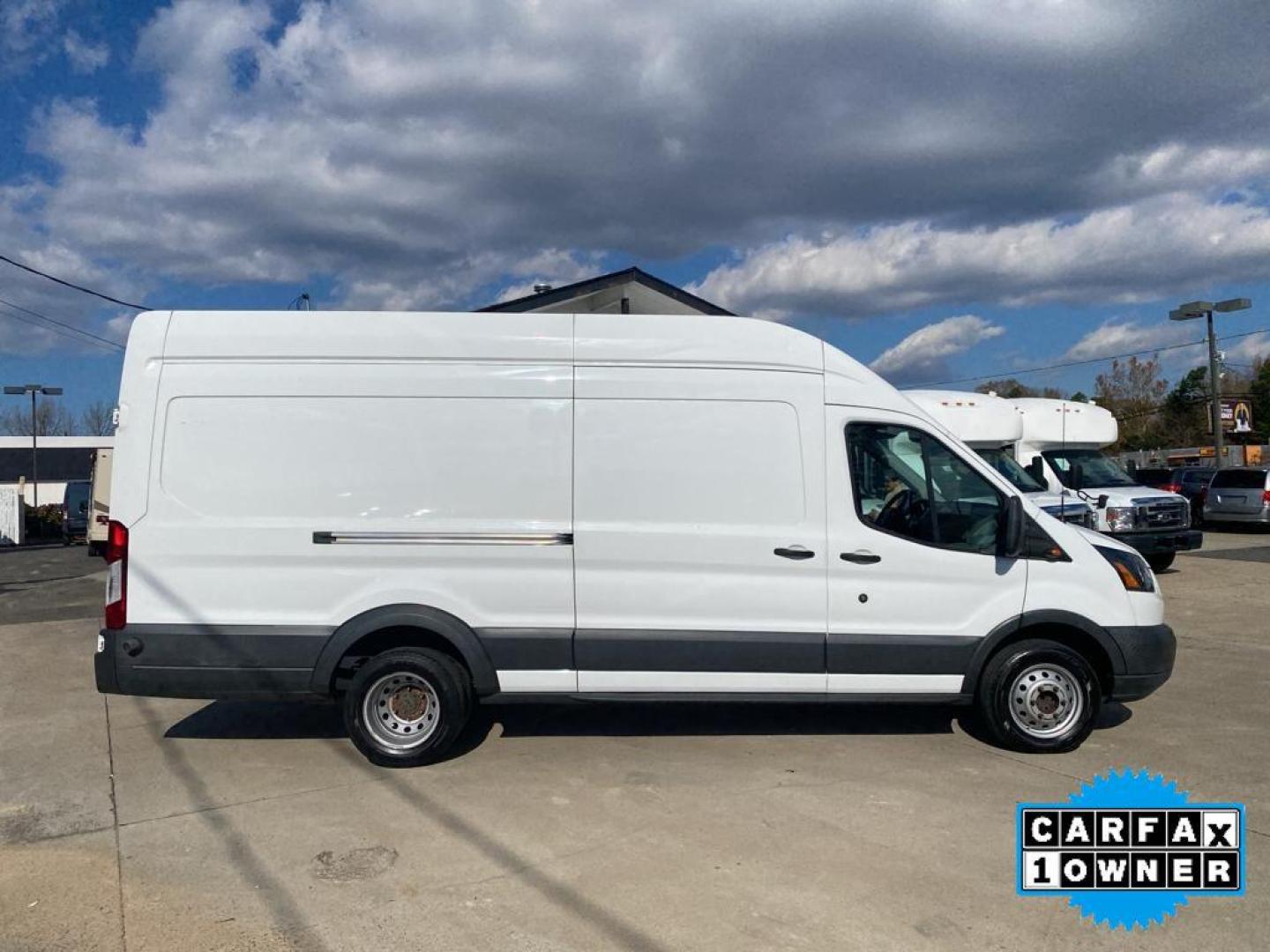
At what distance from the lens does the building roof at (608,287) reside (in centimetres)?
1159

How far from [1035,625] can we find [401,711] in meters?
3.87

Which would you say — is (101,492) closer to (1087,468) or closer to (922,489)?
(1087,468)

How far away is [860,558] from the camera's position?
5.79m

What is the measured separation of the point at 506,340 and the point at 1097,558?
12.6 ft

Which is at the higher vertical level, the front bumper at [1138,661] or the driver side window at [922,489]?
the driver side window at [922,489]

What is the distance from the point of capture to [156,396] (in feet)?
19.1

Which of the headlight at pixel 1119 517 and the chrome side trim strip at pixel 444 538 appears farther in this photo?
the headlight at pixel 1119 517

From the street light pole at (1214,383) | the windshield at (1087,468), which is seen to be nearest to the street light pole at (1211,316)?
the street light pole at (1214,383)

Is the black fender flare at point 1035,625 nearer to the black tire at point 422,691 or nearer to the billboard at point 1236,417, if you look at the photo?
the black tire at point 422,691

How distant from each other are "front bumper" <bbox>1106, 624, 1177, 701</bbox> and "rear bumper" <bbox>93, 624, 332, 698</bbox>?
4.74 metres

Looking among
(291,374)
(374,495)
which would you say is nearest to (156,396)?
(291,374)

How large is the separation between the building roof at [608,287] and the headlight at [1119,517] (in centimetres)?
730

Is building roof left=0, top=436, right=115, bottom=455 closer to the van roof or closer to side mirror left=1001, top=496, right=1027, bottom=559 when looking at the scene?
the van roof

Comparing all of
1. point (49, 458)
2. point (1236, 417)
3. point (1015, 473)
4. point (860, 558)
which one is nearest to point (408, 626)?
point (860, 558)
